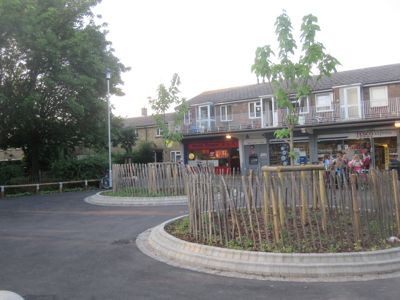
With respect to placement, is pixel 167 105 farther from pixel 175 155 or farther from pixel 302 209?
pixel 175 155

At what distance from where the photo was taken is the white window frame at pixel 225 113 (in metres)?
35.9

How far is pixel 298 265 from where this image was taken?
6.34 metres

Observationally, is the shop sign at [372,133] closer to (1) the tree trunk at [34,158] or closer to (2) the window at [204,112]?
(2) the window at [204,112]

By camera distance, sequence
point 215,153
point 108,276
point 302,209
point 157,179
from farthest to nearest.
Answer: point 215,153
point 157,179
point 302,209
point 108,276

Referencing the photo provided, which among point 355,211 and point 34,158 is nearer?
point 355,211

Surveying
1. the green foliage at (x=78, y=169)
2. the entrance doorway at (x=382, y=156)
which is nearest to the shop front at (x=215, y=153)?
the green foliage at (x=78, y=169)

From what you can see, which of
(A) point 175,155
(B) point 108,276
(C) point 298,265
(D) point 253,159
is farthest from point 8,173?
(C) point 298,265

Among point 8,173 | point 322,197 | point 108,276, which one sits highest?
point 8,173

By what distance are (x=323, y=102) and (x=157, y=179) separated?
17.5 meters

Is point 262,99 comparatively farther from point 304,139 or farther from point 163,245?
point 163,245

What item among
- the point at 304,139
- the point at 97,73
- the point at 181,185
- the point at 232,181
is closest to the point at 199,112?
the point at 304,139

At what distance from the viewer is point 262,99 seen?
110 feet

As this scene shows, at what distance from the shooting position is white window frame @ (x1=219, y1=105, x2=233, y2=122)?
3591 cm

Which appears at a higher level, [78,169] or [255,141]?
[255,141]
